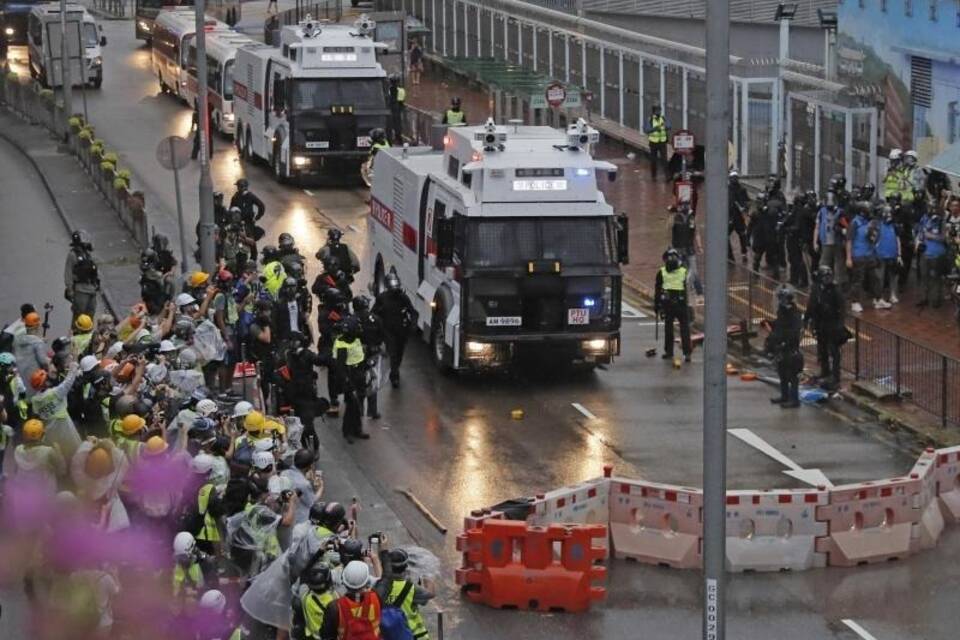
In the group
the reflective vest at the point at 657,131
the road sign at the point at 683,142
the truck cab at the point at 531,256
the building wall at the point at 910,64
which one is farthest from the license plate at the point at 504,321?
the reflective vest at the point at 657,131

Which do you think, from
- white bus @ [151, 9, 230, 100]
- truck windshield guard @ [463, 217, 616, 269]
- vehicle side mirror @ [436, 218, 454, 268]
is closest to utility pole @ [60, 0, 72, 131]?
white bus @ [151, 9, 230, 100]

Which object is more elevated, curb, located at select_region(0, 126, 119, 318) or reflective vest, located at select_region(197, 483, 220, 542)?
reflective vest, located at select_region(197, 483, 220, 542)

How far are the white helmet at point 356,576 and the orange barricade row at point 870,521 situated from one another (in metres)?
6.67

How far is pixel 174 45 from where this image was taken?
186 ft

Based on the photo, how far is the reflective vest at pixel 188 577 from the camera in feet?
52.6

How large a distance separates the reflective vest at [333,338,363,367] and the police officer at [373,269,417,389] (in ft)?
Answer: 6.86

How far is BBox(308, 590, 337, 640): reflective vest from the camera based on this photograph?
583 inches

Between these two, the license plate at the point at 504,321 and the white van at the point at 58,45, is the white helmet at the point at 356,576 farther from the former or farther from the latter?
the white van at the point at 58,45

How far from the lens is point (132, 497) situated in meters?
18.0

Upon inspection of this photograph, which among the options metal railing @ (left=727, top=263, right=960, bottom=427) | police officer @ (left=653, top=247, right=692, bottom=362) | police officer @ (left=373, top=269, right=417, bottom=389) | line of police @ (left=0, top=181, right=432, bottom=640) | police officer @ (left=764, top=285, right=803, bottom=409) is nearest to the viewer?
line of police @ (left=0, top=181, right=432, bottom=640)

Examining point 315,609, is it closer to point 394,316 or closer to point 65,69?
point 394,316

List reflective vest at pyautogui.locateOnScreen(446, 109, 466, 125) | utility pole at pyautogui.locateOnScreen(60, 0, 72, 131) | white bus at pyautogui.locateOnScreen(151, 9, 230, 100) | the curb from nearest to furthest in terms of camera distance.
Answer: the curb → reflective vest at pyautogui.locateOnScreen(446, 109, 466, 125) → utility pole at pyautogui.locateOnScreen(60, 0, 72, 131) → white bus at pyautogui.locateOnScreen(151, 9, 230, 100)

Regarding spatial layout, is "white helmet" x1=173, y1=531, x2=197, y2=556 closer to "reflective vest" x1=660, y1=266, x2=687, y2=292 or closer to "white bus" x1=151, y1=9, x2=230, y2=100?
"reflective vest" x1=660, y1=266, x2=687, y2=292

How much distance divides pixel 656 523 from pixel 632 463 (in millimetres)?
3515
